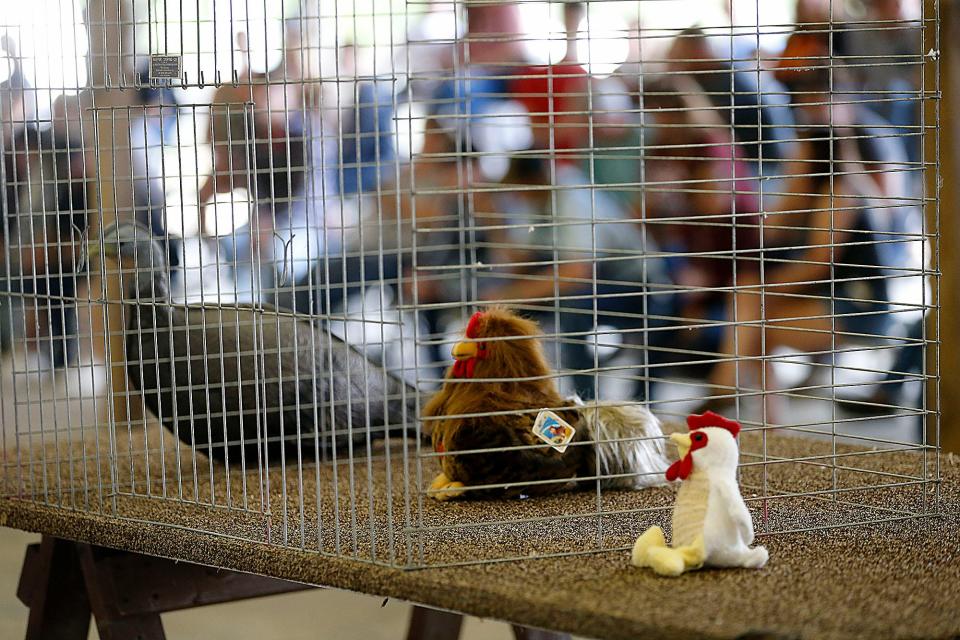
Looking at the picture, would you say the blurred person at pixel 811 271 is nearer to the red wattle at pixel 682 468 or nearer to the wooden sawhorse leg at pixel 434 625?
the wooden sawhorse leg at pixel 434 625

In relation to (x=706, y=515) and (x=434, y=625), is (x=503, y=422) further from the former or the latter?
(x=434, y=625)

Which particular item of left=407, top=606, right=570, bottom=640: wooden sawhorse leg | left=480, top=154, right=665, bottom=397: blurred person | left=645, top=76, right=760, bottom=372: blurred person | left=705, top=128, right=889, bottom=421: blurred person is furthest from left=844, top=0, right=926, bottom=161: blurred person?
left=407, top=606, right=570, bottom=640: wooden sawhorse leg

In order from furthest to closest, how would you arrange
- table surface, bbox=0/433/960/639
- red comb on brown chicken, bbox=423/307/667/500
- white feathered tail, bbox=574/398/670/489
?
1. white feathered tail, bbox=574/398/670/489
2. red comb on brown chicken, bbox=423/307/667/500
3. table surface, bbox=0/433/960/639

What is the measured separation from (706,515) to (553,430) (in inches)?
12.3

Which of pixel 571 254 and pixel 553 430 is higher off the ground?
pixel 571 254

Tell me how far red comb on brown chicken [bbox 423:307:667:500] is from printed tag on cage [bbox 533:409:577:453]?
0.06m

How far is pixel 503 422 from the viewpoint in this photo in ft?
5.57

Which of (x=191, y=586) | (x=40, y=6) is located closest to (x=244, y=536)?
(x=191, y=586)

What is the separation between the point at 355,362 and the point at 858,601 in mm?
1126

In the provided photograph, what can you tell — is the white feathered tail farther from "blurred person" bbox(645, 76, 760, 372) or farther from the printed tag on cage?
"blurred person" bbox(645, 76, 760, 372)

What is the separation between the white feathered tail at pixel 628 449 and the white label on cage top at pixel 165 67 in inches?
29.8

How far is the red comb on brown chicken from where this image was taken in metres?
1.70

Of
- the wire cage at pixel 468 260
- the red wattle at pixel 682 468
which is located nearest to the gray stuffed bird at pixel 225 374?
the wire cage at pixel 468 260

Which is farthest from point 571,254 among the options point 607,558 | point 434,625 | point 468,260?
point 607,558
